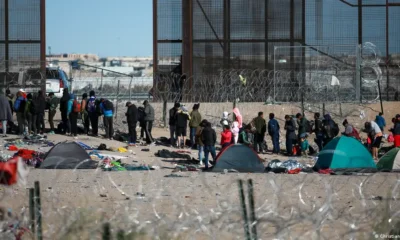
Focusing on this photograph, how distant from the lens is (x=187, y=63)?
104 ft

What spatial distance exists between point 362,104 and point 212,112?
564 centimetres

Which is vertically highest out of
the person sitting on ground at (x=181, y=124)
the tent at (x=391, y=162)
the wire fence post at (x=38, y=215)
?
the person sitting on ground at (x=181, y=124)

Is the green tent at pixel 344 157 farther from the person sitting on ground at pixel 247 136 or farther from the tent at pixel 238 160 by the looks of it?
the person sitting on ground at pixel 247 136

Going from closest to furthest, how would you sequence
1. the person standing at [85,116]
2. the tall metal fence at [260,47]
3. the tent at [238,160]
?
1. the tent at [238,160]
2. the person standing at [85,116]
3. the tall metal fence at [260,47]

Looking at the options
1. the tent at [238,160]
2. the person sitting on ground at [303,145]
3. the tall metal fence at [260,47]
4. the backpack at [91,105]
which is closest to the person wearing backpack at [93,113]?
the backpack at [91,105]

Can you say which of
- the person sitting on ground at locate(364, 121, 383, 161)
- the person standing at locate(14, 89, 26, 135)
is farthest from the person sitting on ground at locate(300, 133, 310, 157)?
the person standing at locate(14, 89, 26, 135)

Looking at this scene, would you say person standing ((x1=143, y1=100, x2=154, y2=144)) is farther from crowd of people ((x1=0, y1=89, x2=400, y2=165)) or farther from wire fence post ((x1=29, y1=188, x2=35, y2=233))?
wire fence post ((x1=29, y1=188, x2=35, y2=233))

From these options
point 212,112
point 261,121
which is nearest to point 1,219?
point 261,121

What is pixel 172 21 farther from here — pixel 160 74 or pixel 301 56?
pixel 301 56

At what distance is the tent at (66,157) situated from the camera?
56.7 ft

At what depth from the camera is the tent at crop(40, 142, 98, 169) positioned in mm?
17297

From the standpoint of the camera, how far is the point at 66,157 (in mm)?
17984

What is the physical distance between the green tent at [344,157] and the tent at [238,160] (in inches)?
56.3

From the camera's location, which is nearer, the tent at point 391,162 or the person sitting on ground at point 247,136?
the tent at point 391,162
